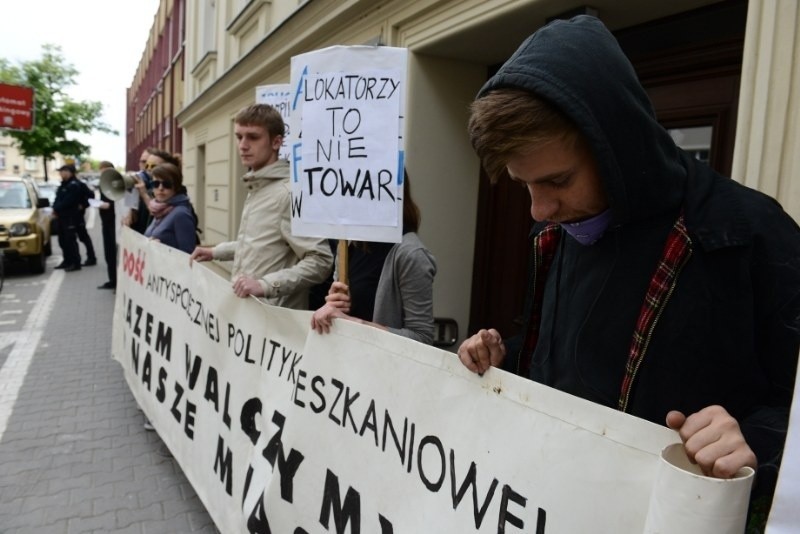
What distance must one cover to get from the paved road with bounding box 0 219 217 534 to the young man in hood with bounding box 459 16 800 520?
2499mm

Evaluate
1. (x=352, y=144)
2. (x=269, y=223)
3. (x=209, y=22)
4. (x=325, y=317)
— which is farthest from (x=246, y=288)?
(x=209, y=22)

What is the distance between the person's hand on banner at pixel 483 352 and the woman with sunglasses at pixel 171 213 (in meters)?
3.32

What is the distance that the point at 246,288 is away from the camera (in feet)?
8.43

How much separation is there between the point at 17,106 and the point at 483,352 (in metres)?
20.5

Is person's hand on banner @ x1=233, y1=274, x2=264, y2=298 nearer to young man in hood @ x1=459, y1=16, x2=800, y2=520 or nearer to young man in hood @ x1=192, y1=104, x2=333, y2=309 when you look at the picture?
young man in hood @ x1=192, y1=104, x2=333, y2=309

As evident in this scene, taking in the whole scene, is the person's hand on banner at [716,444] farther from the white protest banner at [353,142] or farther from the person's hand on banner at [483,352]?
the white protest banner at [353,142]

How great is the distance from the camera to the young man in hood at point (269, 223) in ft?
9.56

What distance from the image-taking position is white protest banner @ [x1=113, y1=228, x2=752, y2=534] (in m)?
1.09

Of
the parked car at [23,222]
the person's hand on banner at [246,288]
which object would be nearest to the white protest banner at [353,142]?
the person's hand on banner at [246,288]

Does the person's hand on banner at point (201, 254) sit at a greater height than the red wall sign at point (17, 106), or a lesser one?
lesser

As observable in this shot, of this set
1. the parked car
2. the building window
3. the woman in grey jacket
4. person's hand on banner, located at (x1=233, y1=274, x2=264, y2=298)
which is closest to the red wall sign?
the parked car

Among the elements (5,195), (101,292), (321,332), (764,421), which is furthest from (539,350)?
(5,195)

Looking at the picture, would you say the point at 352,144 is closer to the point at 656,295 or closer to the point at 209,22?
the point at 656,295

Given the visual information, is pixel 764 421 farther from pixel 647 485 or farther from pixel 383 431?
pixel 383 431
